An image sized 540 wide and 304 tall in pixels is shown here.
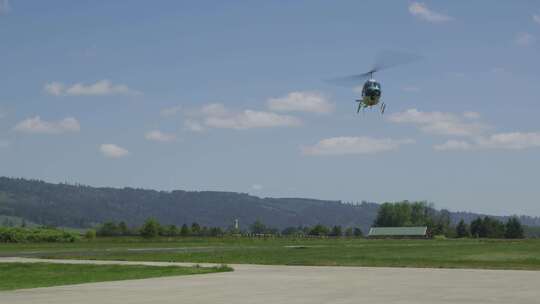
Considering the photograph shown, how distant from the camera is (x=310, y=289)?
30.0 m

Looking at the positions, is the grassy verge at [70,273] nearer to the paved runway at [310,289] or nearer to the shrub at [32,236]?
the paved runway at [310,289]

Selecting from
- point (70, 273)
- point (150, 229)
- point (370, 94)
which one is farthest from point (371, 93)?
point (150, 229)

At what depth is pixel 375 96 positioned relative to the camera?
216 feet

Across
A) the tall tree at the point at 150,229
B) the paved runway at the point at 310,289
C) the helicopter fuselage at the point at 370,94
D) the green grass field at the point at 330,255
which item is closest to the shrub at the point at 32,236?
the tall tree at the point at 150,229

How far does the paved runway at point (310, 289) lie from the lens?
85.1 feet

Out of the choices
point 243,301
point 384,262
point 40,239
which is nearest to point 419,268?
point 384,262

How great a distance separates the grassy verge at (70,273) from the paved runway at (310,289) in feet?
7.32

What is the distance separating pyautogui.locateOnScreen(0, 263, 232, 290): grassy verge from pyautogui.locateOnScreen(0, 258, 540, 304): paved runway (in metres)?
2.23

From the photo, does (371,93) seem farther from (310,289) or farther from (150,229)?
Answer: (150,229)

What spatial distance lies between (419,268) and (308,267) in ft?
20.4

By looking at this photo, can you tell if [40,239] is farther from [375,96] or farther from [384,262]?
[384,262]

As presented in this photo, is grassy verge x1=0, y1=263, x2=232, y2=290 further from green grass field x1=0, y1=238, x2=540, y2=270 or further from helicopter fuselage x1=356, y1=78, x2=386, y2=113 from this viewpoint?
helicopter fuselage x1=356, y1=78, x2=386, y2=113

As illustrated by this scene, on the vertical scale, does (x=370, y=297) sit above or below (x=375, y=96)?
below

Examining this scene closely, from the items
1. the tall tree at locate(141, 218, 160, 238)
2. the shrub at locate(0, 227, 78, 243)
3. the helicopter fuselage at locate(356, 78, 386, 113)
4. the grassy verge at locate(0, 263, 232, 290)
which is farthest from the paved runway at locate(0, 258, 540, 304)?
the tall tree at locate(141, 218, 160, 238)
